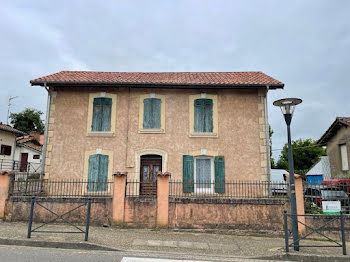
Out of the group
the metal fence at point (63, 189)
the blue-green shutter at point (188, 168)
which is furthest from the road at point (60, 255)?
the blue-green shutter at point (188, 168)

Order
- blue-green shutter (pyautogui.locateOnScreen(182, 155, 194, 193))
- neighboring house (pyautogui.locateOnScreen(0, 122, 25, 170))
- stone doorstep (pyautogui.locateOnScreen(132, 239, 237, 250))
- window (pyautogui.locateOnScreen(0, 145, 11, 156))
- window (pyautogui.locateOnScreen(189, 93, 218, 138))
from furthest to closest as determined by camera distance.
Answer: window (pyautogui.locateOnScreen(0, 145, 11, 156)), neighboring house (pyautogui.locateOnScreen(0, 122, 25, 170)), window (pyautogui.locateOnScreen(189, 93, 218, 138)), blue-green shutter (pyautogui.locateOnScreen(182, 155, 194, 193)), stone doorstep (pyautogui.locateOnScreen(132, 239, 237, 250))

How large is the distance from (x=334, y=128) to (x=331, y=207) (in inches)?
370

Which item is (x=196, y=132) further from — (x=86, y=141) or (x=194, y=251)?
(x=194, y=251)

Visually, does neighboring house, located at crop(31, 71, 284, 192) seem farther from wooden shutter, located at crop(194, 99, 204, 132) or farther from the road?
the road

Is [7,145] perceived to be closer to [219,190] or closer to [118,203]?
[118,203]

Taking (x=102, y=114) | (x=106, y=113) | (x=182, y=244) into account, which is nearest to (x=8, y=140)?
(x=102, y=114)

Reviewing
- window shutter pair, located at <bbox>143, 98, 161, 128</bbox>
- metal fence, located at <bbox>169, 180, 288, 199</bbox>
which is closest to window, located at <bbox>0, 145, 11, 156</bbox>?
window shutter pair, located at <bbox>143, 98, 161, 128</bbox>

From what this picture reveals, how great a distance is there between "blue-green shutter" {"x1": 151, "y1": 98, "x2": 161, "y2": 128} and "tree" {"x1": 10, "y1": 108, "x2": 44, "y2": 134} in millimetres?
32741

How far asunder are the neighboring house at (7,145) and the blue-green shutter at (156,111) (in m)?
15.7

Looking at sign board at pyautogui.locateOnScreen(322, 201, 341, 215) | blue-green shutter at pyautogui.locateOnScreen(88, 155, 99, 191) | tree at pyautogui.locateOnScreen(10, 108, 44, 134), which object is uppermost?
tree at pyautogui.locateOnScreen(10, 108, 44, 134)

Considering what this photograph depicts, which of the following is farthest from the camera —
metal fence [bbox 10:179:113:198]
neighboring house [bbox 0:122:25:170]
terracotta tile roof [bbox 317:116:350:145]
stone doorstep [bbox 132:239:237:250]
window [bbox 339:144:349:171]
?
neighboring house [bbox 0:122:25:170]

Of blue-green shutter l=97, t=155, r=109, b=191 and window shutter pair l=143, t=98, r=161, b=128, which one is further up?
window shutter pair l=143, t=98, r=161, b=128

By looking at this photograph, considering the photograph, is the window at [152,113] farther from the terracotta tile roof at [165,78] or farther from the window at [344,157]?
the window at [344,157]

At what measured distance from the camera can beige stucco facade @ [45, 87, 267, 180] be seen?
1137 centimetres
